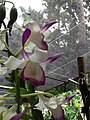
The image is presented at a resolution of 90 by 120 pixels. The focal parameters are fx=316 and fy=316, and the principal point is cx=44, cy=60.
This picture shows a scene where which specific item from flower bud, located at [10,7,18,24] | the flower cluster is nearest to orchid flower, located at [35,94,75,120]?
the flower cluster

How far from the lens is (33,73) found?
0.35 metres

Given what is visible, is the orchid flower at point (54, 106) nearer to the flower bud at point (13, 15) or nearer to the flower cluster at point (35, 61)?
the flower cluster at point (35, 61)

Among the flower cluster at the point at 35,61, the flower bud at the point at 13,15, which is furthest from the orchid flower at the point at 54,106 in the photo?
the flower bud at the point at 13,15

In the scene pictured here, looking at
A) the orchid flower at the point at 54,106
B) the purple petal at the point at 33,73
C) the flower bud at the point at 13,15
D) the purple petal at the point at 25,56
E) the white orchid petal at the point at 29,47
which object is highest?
the flower bud at the point at 13,15

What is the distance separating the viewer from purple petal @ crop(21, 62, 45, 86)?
0.34m

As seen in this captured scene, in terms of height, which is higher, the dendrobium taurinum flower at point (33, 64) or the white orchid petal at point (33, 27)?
the white orchid petal at point (33, 27)

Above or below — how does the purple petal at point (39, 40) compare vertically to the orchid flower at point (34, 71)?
above

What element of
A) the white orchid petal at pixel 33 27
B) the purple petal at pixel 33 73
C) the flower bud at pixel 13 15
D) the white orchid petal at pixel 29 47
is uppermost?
the flower bud at pixel 13 15

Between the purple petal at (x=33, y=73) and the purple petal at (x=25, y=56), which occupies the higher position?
the purple petal at (x=25, y=56)

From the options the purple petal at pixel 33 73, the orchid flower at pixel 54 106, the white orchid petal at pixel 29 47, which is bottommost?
the orchid flower at pixel 54 106

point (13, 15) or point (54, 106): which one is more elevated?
point (13, 15)

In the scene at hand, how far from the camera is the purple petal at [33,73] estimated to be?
1.13ft

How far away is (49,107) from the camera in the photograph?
0.35 metres

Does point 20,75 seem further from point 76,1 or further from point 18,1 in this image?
point 76,1
